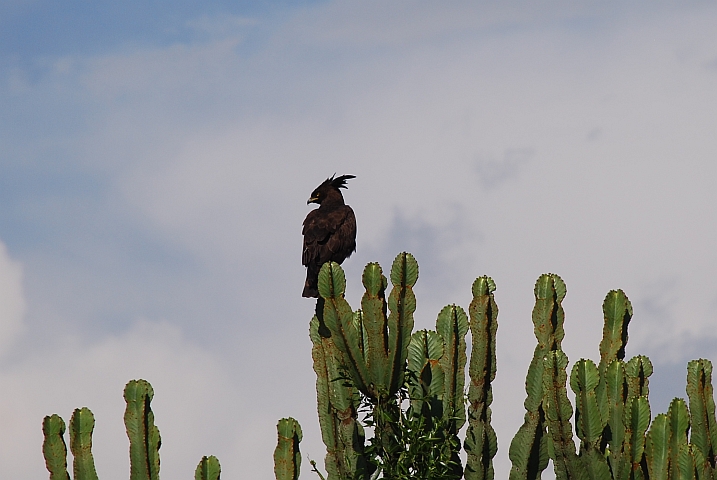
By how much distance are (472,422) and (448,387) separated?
43 cm

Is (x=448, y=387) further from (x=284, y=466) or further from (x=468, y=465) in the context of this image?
(x=284, y=466)

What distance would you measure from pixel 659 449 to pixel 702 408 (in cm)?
153

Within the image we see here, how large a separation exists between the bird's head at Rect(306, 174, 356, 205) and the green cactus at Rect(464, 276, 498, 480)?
9.76 feet

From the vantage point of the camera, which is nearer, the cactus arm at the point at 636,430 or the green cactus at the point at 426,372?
the cactus arm at the point at 636,430

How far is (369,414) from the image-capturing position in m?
8.70

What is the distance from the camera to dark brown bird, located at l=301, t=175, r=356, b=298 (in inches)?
423

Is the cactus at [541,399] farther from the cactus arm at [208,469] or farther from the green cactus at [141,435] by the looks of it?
the green cactus at [141,435]

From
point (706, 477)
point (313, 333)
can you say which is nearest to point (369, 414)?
point (313, 333)

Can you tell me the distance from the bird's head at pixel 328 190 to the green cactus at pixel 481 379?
9.76ft

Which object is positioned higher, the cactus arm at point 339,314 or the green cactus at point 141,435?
the cactus arm at point 339,314

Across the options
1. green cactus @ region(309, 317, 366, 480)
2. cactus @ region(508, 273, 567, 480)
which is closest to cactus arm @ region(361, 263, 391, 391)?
green cactus @ region(309, 317, 366, 480)

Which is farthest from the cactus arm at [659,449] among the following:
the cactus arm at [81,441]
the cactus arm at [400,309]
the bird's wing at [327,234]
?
the cactus arm at [81,441]

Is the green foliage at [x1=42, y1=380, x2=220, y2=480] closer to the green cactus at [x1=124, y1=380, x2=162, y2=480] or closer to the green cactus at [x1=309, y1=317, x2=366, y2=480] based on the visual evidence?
the green cactus at [x1=124, y1=380, x2=162, y2=480]

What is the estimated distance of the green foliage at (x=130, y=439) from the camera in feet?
28.6
